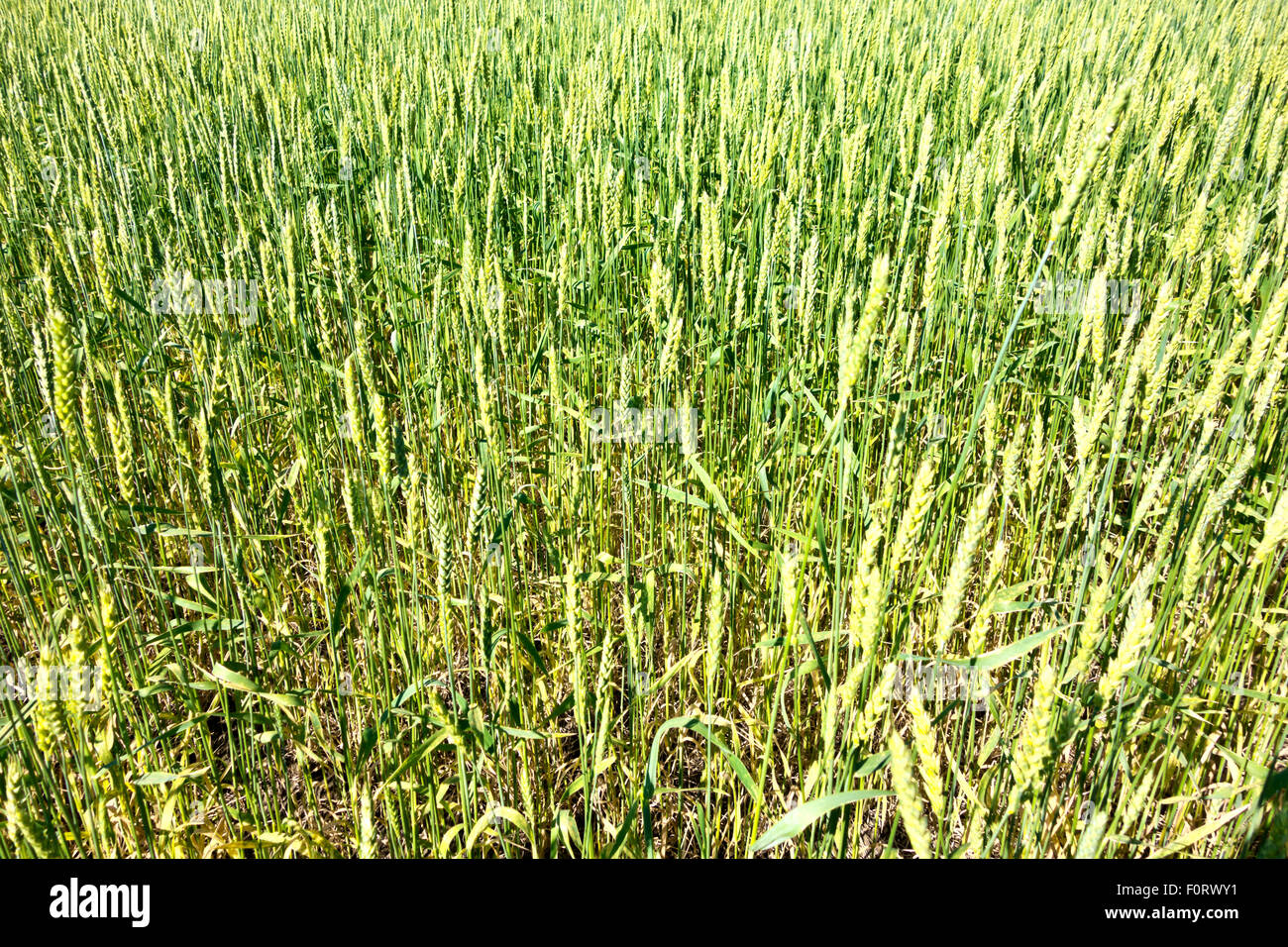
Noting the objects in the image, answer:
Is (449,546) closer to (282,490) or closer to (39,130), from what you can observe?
(282,490)

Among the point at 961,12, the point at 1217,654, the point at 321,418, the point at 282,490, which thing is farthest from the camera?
the point at 961,12

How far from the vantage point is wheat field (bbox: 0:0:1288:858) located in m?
0.83

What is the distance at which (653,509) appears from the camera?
1.40m

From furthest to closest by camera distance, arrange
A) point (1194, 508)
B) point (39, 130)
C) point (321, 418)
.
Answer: point (39, 130) → point (321, 418) → point (1194, 508)

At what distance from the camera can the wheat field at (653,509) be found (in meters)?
0.83

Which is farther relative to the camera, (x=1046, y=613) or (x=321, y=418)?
(x=321, y=418)

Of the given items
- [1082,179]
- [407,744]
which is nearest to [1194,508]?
[1082,179]

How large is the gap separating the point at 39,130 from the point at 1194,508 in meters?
3.69

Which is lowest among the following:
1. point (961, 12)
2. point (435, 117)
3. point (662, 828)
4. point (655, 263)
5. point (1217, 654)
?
point (662, 828)

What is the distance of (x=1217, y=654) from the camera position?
45.8 inches
